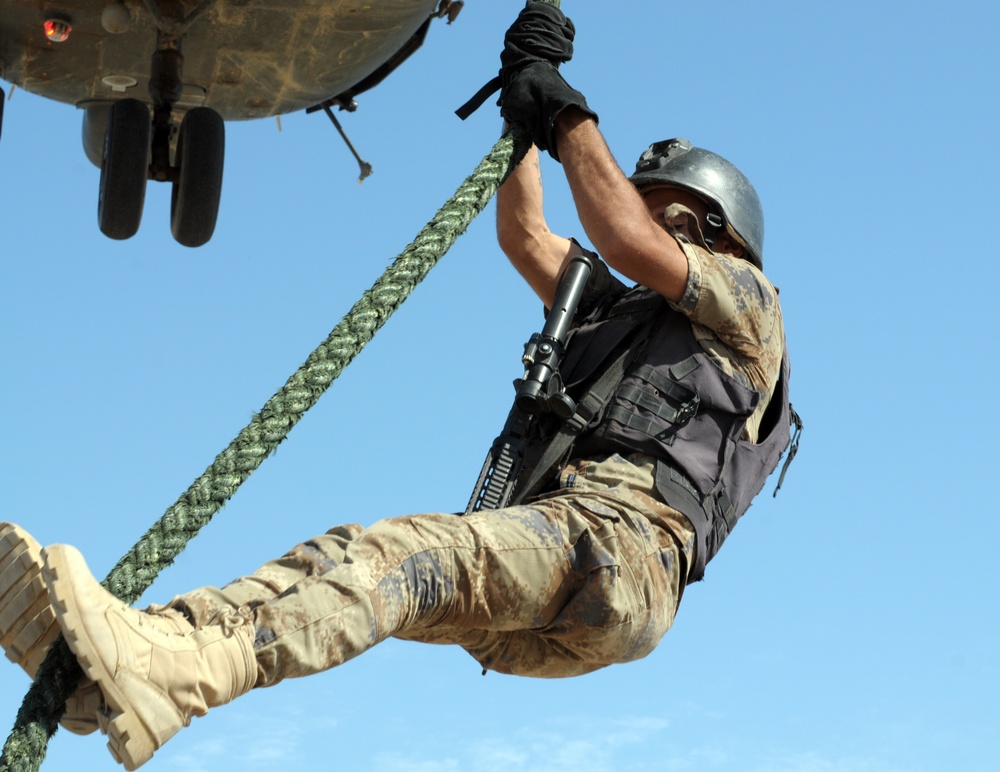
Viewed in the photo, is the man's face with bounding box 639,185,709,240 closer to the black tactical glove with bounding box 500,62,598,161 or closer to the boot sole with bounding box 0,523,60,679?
the black tactical glove with bounding box 500,62,598,161

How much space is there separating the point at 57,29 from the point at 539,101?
7.58ft

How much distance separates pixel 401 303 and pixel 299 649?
1305 mm

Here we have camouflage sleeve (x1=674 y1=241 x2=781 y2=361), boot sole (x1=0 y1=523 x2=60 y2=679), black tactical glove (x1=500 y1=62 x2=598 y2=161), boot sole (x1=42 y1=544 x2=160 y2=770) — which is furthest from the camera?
black tactical glove (x1=500 y1=62 x2=598 y2=161)

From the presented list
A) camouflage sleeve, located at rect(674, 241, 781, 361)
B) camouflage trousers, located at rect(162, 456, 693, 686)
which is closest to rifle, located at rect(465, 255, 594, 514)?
camouflage trousers, located at rect(162, 456, 693, 686)

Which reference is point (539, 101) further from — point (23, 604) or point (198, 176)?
point (23, 604)

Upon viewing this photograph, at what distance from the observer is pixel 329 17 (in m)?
8.73

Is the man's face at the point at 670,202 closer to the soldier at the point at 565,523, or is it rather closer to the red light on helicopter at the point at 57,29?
the soldier at the point at 565,523

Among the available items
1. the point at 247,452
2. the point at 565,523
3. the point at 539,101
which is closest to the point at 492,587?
the point at 565,523

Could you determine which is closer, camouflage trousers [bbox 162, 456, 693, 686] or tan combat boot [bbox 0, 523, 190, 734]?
tan combat boot [bbox 0, 523, 190, 734]

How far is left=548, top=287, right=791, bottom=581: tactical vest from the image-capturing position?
295 inches

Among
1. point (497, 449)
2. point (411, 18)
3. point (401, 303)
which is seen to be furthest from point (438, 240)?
point (411, 18)

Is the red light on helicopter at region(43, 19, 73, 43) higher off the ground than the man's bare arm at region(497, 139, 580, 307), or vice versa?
the red light on helicopter at region(43, 19, 73, 43)

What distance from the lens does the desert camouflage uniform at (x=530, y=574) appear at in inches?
248

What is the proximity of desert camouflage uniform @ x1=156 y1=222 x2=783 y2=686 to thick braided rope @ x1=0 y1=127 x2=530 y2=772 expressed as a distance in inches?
14.0
